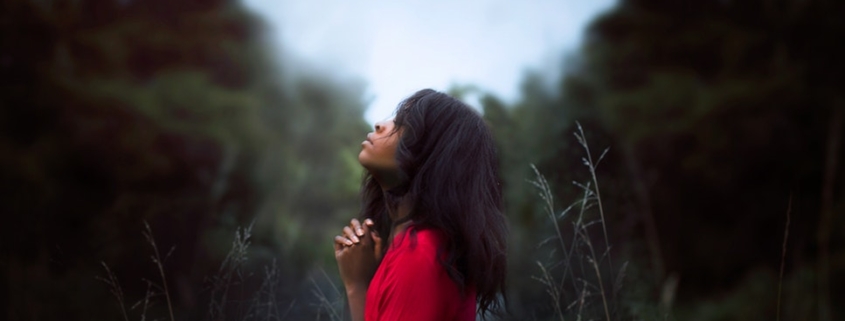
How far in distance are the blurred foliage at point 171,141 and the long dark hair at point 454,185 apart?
1.62 m

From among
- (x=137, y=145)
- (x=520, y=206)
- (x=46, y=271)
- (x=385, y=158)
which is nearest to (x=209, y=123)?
(x=137, y=145)

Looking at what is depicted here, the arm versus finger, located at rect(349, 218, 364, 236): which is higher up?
finger, located at rect(349, 218, 364, 236)

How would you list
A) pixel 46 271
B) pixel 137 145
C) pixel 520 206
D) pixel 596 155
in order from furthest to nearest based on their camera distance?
pixel 137 145 → pixel 520 206 → pixel 596 155 → pixel 46 271

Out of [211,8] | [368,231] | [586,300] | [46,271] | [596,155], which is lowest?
[586,300]

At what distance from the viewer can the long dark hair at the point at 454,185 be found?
1.21 m

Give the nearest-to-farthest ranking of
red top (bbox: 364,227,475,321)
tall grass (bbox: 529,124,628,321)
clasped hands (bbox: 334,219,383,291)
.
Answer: red top (bbox: 364,227,475,321)
clasped hands (bbox: 334,219,383,291)
tall grass (bbox: 529,124,628,321)

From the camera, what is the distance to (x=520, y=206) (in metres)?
3.47

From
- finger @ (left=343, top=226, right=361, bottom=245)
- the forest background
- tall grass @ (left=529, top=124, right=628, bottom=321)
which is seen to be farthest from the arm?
the forest background

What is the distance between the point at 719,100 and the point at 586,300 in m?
2.51

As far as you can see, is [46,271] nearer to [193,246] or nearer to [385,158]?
[385,158]

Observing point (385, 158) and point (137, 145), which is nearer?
point (385, 158)

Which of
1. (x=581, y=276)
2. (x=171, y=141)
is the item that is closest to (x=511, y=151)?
(x=581, y=276)

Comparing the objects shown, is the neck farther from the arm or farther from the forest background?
the forest background

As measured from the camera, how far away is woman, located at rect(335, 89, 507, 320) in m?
1.16
